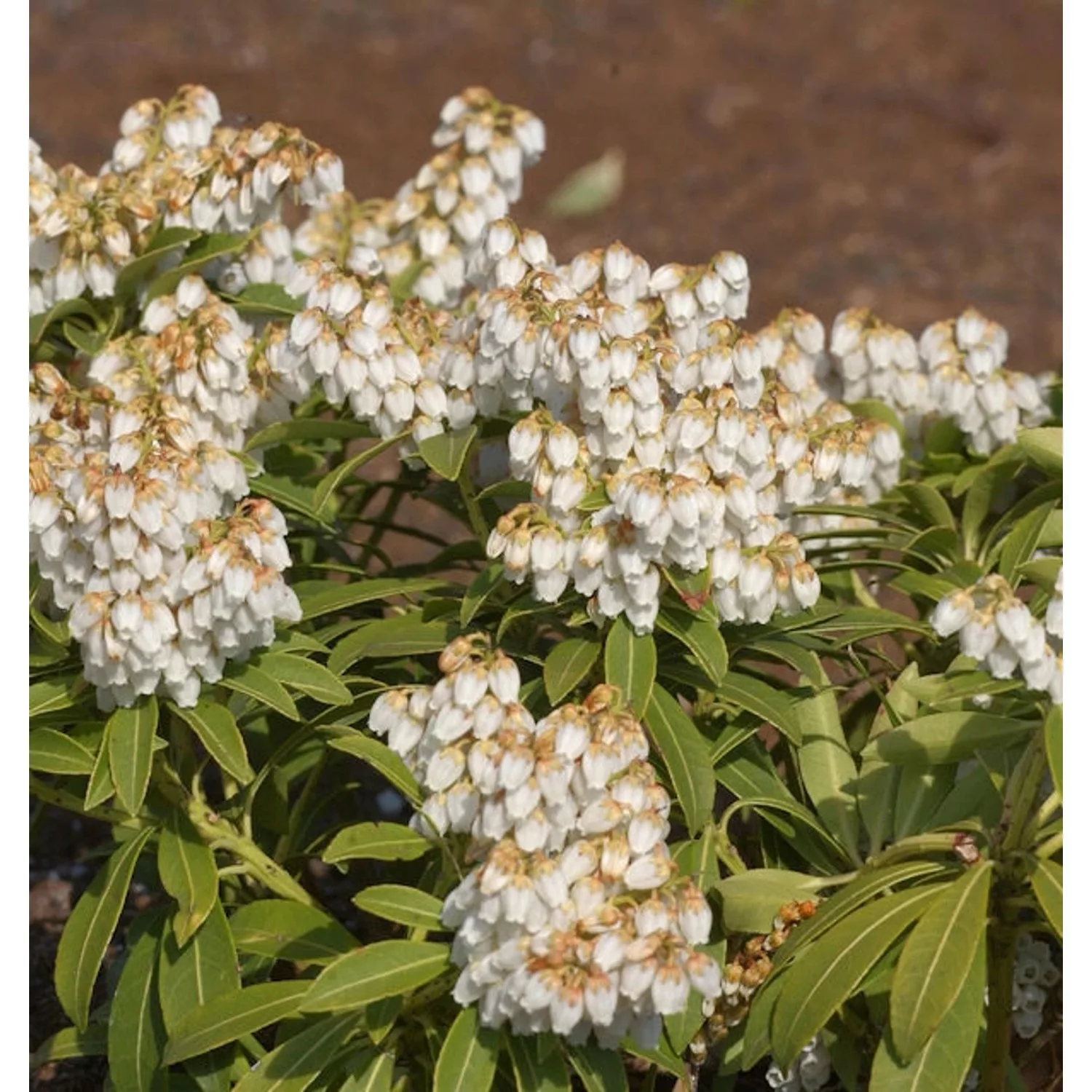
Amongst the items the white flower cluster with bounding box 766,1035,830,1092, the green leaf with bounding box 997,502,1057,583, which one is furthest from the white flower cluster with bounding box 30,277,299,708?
the green leaf with bounding box 997,502,1057,583

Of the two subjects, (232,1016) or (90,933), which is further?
(90,933)

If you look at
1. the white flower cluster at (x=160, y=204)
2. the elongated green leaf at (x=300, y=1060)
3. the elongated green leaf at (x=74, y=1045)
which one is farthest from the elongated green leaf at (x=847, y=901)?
the white flower cluster at (x=160, y=204)

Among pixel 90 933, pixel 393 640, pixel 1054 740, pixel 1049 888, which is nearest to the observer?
pixel 1054 740

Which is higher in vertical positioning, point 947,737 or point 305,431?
point 305,431

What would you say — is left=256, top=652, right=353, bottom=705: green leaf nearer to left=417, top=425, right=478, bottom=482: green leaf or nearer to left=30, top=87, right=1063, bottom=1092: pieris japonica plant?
left=30, top=87, right=1063, bottom=1092: pieris japonica plant

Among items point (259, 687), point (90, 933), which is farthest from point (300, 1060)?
point (259, 687)

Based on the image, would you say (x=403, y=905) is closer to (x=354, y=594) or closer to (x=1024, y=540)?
(x=354, y=594)

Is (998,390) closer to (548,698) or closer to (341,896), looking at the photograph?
(548,698)
